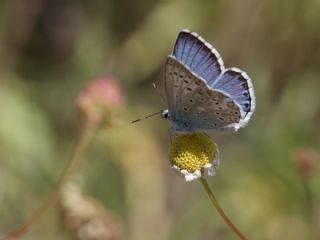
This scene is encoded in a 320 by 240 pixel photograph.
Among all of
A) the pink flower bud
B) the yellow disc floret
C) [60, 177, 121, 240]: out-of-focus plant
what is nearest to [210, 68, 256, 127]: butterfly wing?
the yellow disc floret

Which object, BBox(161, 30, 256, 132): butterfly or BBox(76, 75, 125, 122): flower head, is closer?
BBox(161, 30, 256, 132): butterfly

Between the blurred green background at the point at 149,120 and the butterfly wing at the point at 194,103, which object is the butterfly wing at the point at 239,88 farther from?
the blurred green background at the point at 149,120

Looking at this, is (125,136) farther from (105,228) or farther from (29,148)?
(105,228)

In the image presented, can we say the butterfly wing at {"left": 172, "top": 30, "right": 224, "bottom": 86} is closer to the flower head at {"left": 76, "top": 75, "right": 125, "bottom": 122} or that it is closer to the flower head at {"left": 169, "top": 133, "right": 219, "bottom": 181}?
the flower head at {"left": 169, "top": 133, "right": 219, "bottom": 181}

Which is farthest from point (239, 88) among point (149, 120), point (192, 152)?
point (149, 120)

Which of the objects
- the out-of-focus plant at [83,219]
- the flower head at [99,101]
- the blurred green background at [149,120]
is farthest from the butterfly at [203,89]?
the blurred green background at [149,120]

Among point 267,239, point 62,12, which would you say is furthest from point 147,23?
point 267,239
